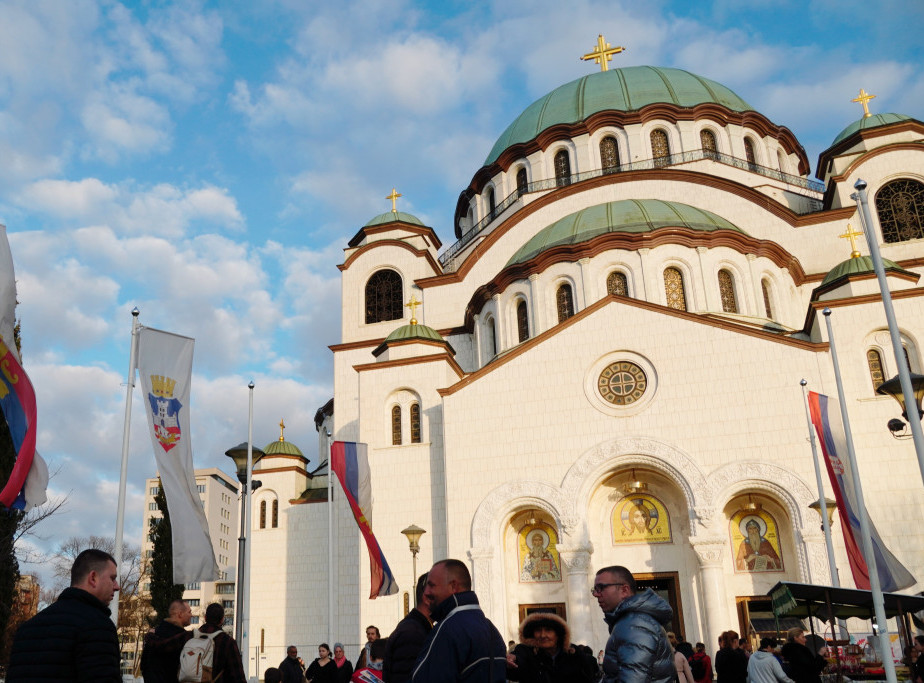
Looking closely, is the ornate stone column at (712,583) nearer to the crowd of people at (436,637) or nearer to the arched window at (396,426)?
the arched window at (396,426)

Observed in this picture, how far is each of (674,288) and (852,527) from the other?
12.0m

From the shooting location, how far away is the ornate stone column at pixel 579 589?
68.7ft

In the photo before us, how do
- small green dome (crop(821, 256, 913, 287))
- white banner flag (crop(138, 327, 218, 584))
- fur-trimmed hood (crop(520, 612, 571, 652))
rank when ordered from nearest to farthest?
fur-trimmed hood (crop(520, 612, 571, 652)) → white banner flag (crop(138, 327, 218, 584)) → small green dome (crop(821, 256, 913, 287))

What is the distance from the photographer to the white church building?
21078 millimetres

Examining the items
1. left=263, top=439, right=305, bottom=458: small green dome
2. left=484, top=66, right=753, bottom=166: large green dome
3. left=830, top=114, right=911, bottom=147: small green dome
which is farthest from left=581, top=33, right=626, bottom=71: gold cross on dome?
left=263, top=439, right=305, bottom=458: small green dome

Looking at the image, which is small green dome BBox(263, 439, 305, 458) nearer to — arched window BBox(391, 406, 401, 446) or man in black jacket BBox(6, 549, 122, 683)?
arched window BBox(391, 406, 401, 446)

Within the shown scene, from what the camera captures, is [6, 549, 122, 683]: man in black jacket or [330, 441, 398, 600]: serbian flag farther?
[330, 441, 398, 600]: serbian flag

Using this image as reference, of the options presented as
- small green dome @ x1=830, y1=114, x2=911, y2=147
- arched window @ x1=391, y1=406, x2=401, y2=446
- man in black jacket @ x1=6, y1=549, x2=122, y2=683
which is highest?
small green dome @ x1=830, y1=114, x2=911, y2=147

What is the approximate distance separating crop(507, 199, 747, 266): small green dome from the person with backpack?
69.9 feet

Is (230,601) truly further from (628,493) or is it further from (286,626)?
(628,493)

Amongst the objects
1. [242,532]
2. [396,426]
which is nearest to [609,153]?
[396,426]

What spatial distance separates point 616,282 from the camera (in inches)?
1037

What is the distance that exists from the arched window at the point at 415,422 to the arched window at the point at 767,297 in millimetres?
11627

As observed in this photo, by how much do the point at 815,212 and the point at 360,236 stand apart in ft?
57.7
